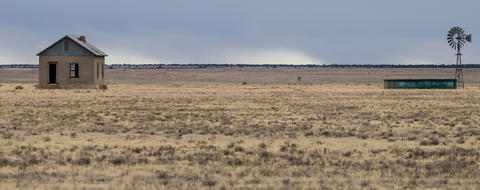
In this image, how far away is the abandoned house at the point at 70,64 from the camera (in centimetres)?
6169

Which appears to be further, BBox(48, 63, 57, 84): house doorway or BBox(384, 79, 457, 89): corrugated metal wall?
BBox(384, 79, 457, 89): corrugated metal wall

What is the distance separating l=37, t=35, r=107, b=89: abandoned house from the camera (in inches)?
2429

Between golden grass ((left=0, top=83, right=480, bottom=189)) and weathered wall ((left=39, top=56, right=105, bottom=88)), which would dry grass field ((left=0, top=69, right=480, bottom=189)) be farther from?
weathered wall ((left=39, top=56, right=105, bottom=88))

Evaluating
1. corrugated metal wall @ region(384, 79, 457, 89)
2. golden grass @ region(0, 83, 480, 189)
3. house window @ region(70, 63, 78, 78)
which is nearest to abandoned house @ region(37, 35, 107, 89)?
house window @ region(70, 63, 78, 78)

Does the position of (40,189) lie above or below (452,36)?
below

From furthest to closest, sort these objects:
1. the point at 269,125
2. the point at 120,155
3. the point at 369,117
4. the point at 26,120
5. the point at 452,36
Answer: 1. the point at 452,36
2. the point at 369,117
3. the point at 26,120
4. the point at 269,125
5. the point at 120,155

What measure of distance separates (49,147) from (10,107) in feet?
65.9

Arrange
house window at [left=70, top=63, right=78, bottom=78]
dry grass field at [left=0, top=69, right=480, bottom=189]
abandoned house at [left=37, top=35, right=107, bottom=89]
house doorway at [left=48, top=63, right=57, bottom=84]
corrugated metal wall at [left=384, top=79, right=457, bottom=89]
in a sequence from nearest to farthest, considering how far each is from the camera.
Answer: dry grass field at [left=0, top=69, right=480, bottom=189], abandoned house at [left=37, top=35, right=107, bottom=89], house window at [left=70, top=63, right=78, bottom=78], house doorway at [left=48, top=63, right=57, bottom=84], corrugated metal wall at [left=384, top=79, right=457, bottom=89]

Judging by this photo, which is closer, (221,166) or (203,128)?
(221,166)

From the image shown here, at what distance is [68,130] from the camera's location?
955 inches

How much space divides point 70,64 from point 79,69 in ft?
2.99

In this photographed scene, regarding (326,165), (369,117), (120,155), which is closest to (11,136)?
(120,155)

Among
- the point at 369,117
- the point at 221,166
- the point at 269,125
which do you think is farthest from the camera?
the point at 369,117

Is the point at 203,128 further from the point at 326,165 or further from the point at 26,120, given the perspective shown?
the point at 326,165
